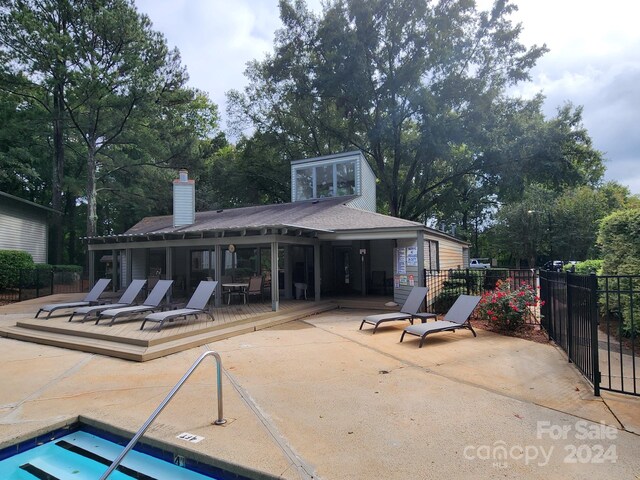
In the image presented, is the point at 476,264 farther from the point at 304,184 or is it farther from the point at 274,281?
the point at 274,281

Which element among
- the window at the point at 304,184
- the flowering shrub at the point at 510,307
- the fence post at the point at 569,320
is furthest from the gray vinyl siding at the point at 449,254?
the fence post at the point at 569,320

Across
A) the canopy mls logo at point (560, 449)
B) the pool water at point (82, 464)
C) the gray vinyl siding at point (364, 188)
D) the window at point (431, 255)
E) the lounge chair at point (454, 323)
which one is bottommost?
the pool water at point (82, 464)

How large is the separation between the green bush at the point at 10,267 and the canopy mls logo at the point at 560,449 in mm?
Answer: 20264

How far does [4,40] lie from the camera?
19.2 m

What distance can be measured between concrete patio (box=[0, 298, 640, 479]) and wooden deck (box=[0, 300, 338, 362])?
0.29 metres

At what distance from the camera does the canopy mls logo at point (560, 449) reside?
3076 millimetres

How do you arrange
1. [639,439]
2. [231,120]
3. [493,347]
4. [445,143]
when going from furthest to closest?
[231,120], [445,143], [493,347], [639,439]

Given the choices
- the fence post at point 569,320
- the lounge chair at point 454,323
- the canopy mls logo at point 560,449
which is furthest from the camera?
the lounge chair at point 454,323

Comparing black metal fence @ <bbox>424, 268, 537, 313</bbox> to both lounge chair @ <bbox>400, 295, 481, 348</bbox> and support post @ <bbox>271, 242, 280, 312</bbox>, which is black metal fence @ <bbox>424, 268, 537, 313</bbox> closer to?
lounge chair @ <bbox>400, 295, 481, 348</bbox>

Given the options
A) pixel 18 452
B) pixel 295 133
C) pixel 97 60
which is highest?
pixel 97 60

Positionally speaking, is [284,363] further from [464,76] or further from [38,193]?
[38,193]

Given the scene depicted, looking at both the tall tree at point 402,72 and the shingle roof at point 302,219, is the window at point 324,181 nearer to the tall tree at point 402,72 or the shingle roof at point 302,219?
the shingle roof at point 302,219

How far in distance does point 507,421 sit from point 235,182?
84.4 feet

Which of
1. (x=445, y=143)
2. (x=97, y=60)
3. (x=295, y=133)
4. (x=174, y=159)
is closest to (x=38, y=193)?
(x=174, y=159)
